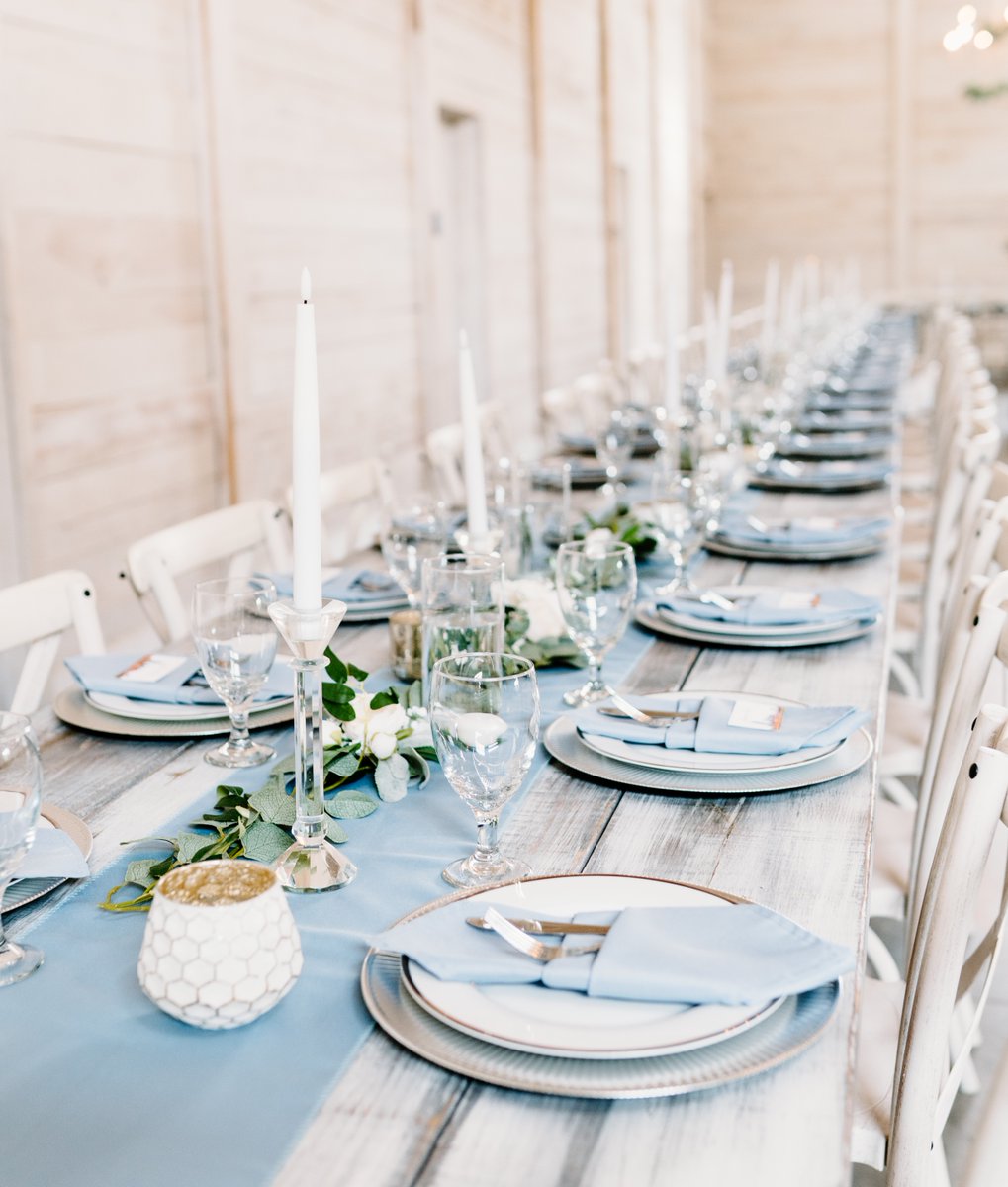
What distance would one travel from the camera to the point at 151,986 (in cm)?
92

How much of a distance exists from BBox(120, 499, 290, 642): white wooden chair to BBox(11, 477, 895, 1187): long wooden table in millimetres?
355

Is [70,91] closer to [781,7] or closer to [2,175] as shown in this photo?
[2,175]

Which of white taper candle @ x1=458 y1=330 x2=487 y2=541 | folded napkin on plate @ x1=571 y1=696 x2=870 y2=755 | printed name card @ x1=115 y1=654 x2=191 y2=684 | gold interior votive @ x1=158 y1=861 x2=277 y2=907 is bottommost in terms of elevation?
folded napkin on plate @ x1=571 y1=696 x2=870 y2=755

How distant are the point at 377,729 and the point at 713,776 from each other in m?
0.33

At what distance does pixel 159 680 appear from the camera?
1655mm

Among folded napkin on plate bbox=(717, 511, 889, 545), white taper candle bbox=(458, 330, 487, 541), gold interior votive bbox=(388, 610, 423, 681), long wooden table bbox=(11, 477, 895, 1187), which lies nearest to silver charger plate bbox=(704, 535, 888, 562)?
folded napkin on plate bbox=(717, 511, 889, 545)

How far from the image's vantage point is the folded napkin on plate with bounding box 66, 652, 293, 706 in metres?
1.60

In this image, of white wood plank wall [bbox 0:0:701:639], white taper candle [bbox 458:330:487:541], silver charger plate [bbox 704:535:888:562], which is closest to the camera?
white taper candle [bbox 458:330:487:541]

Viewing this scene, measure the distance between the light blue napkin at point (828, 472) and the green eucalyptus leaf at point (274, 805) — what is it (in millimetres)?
2163

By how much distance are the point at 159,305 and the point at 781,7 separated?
11.6 m

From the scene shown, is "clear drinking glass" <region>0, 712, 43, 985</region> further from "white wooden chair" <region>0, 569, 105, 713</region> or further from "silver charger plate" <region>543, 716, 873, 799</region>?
"white wooden chair" <region>0, 569, 105, 713</region>

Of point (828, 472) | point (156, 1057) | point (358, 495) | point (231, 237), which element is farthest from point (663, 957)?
point (231, 237)

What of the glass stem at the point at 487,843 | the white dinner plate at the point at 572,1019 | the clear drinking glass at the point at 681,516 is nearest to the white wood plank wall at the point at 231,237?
the clear drinking glass at the point at 681,516

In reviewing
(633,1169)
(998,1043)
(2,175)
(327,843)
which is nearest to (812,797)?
(327,843)
